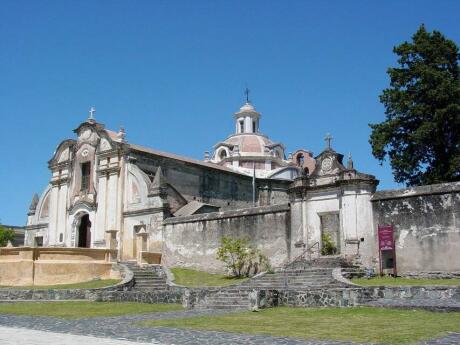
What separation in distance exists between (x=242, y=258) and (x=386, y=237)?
7.26 m

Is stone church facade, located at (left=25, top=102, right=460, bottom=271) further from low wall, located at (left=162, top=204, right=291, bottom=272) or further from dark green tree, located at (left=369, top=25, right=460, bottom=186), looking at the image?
dark green tree, located at (left=369, top=25, right=460, bottom=186)

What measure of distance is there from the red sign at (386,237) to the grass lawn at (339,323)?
6964 mm

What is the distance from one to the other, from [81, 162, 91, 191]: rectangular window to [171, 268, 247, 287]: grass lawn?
11.3m

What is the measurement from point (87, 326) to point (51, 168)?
2910 cm

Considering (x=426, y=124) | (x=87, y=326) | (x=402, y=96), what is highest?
(x=402, y=96)

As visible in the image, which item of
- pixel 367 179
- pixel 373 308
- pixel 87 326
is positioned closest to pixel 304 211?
pixel 367 179

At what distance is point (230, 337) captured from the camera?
1016 centimetres

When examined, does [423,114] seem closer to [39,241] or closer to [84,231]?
[84,231]

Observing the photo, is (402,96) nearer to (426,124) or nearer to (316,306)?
(426,124)

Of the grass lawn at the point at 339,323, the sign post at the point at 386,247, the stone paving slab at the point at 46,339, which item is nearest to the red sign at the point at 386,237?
the sign post at the point at 386,247

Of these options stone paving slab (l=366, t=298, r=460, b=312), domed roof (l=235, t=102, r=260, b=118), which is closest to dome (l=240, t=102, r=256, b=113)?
domed roof (l=235, t=102, r=260, b=118)

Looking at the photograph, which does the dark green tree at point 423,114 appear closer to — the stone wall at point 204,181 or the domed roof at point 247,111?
the stone wall at point 204,181

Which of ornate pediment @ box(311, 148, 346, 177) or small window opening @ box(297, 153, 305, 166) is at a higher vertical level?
small window opening @ box(297, 153, 305, 166)

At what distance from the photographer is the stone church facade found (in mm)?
23377
